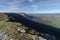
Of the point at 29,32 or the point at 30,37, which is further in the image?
the point at 29,32

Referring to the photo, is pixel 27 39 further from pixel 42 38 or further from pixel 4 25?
pixel 4 25

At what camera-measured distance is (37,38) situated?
98.5ft

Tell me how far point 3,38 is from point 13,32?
2.18m

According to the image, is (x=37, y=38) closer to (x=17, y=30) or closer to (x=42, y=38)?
(x=42, y=38)

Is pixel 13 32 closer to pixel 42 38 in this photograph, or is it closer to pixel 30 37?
pixel 30 37

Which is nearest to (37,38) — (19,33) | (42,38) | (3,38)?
(42,38)

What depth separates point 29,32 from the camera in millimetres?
32156

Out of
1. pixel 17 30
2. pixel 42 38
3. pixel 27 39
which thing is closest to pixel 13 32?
pixel 17 30

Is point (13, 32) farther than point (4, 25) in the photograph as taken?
No

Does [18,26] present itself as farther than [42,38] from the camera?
Yes

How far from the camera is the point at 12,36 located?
29750mm

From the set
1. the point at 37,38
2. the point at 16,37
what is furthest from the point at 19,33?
the point at 37,38

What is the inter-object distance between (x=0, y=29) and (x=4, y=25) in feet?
6.01

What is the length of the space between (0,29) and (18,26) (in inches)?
142
